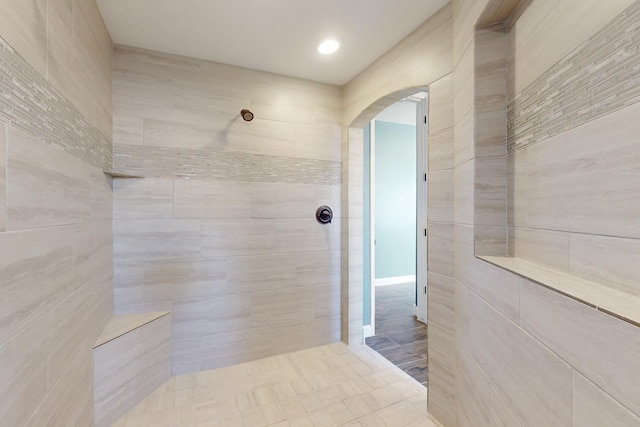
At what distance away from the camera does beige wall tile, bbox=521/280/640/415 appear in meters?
0.55

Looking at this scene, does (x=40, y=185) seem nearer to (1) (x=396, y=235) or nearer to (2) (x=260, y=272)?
(2) (x=260, y=272)

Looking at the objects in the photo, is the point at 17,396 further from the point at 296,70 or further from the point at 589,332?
the point at 296,70

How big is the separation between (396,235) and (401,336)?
7.69ft

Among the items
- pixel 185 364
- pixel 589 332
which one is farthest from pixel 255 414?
pixel 589 332

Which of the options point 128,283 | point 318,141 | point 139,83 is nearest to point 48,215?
point 128,283

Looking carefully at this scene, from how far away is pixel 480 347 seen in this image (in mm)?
1206

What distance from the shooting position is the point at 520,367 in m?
0.91

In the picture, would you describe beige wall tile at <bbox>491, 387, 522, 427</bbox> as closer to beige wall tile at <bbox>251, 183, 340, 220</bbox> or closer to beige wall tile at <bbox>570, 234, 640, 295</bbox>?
beige wall tile at <bbox>570, 234, 640, 295</bbox>

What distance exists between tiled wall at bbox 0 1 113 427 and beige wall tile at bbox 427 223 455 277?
1822mm

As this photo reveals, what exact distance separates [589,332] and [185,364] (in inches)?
94.3

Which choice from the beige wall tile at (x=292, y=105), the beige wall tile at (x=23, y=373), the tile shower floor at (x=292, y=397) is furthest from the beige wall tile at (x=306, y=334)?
the beige wall tile at (x=292, y=105)

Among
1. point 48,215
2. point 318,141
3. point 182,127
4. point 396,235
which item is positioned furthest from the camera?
point 396,235

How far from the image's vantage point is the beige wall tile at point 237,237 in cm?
222

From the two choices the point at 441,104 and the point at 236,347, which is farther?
the point at 236,347
